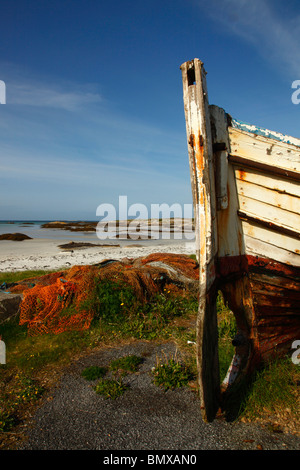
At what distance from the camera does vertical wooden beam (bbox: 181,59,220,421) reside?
2.97m

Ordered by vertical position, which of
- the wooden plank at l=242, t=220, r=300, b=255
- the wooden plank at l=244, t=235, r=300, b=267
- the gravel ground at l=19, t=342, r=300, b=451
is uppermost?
the wooden plank at l=242, t=220, r=300, b=255

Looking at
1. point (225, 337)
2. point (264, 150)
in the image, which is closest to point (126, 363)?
point (225, 337)

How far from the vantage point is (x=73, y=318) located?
5957mm

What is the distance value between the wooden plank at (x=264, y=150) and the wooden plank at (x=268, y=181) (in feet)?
0.44

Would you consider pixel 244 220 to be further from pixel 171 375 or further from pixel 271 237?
pixel 171 375

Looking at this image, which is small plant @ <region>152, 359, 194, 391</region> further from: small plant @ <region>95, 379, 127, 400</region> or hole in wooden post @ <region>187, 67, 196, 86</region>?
hole in wooden post @ <region>187, 67, 196, 86</region>

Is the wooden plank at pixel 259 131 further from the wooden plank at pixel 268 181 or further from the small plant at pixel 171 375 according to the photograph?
the small plant at pixel 171 375

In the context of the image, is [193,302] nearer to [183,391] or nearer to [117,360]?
[117,360]

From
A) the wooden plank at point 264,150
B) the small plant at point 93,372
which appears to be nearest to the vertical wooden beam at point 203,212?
the wooden plank at point 264,150

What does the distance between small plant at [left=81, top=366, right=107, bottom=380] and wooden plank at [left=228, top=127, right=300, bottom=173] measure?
3322 mm

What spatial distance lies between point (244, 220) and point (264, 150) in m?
0.81

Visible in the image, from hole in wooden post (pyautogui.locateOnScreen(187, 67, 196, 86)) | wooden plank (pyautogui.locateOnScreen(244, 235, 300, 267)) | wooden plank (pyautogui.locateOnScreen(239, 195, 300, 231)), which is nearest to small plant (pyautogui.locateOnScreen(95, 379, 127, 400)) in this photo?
wooden plank (pyautogui.locateOnScreen(244, 235, 300, 267))

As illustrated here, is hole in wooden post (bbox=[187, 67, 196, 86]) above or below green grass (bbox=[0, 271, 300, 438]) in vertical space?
above

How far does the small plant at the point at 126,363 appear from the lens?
14.3 feet
